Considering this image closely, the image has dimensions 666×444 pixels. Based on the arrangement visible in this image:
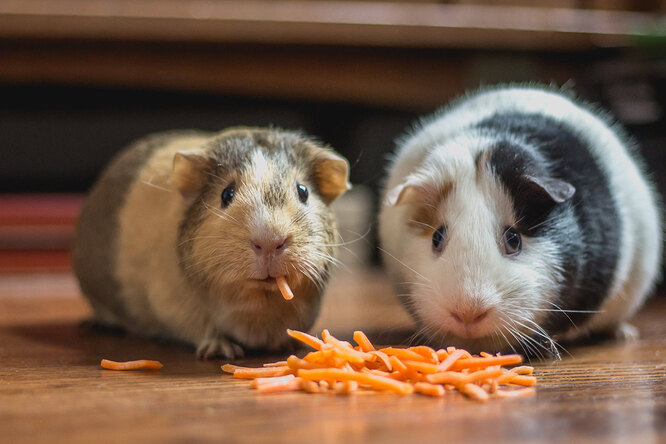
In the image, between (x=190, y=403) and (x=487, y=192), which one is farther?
(x=487, y=192)

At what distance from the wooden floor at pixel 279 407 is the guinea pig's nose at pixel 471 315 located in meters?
0.26

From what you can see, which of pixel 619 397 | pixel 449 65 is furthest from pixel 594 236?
pixel 449 65

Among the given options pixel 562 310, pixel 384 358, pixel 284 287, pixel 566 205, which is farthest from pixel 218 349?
pixel 566 205

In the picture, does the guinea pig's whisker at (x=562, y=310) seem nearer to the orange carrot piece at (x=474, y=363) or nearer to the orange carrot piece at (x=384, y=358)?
the orange carrot piece at (x=474, y=363)

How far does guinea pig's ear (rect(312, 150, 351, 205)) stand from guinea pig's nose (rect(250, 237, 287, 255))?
41cm

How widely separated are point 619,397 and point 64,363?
167cm

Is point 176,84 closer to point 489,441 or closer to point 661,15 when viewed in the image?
point 661,15

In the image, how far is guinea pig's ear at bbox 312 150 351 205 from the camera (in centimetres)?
237

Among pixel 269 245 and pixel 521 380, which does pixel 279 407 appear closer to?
pixel 269 245

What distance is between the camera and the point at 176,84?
5.02m

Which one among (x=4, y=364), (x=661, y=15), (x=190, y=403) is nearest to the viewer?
(x=190, y=403)

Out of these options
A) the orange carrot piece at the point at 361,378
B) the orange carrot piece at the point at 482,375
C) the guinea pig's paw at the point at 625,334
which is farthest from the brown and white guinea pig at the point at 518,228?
the orange carrot piece at the point at 361,378

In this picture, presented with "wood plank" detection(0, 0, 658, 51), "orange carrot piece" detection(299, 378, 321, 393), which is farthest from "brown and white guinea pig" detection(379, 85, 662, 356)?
"wood plank" detection(0, 0, 658, 51)

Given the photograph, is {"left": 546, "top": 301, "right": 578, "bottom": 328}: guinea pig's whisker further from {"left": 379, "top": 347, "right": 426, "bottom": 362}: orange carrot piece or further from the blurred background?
the blurred background
